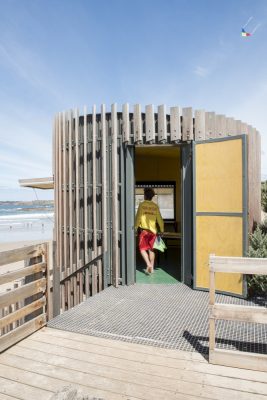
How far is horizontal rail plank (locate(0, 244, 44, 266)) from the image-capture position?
3.33 m

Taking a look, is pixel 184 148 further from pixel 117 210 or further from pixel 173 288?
pixel 173 288

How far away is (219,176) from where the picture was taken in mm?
5387

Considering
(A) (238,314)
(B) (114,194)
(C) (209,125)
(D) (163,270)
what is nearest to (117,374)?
(A) (238,314)

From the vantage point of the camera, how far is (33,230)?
103 feet

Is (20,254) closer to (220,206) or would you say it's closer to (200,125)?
(220,206)

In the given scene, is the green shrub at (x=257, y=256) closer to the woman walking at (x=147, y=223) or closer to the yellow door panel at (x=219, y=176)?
the yellow door panel at (x=219, y=176)

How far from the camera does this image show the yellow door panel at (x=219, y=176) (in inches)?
203

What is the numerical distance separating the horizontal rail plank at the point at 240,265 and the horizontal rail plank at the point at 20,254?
2.32m

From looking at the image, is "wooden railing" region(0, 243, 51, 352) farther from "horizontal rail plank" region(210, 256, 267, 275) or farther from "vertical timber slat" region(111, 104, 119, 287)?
"horizontal rail plank" region(210, 256, 267, 275)

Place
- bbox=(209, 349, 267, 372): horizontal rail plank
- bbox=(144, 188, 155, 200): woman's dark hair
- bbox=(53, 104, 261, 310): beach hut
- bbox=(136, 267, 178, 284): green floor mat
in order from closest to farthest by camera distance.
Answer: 1. bbox=(209, 349, 267, 372): horizontal rail plank
2. bbox=(53, 104, 261, 310): beach hut
3. bbox=(136, 267, 178, 284): green floor mat
4. bbox=(144, 188, 155, 200): woman's dark hair

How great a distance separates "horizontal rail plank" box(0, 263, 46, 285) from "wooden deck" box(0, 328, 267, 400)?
819mm

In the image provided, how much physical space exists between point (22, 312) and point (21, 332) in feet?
0.81

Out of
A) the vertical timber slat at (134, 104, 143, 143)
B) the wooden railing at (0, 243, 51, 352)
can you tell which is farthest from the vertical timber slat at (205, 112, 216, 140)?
the wooden railing at (0, 243, 51, 352)

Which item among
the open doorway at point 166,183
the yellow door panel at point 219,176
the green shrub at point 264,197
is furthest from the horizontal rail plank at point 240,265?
the open doorway at point 166,183
